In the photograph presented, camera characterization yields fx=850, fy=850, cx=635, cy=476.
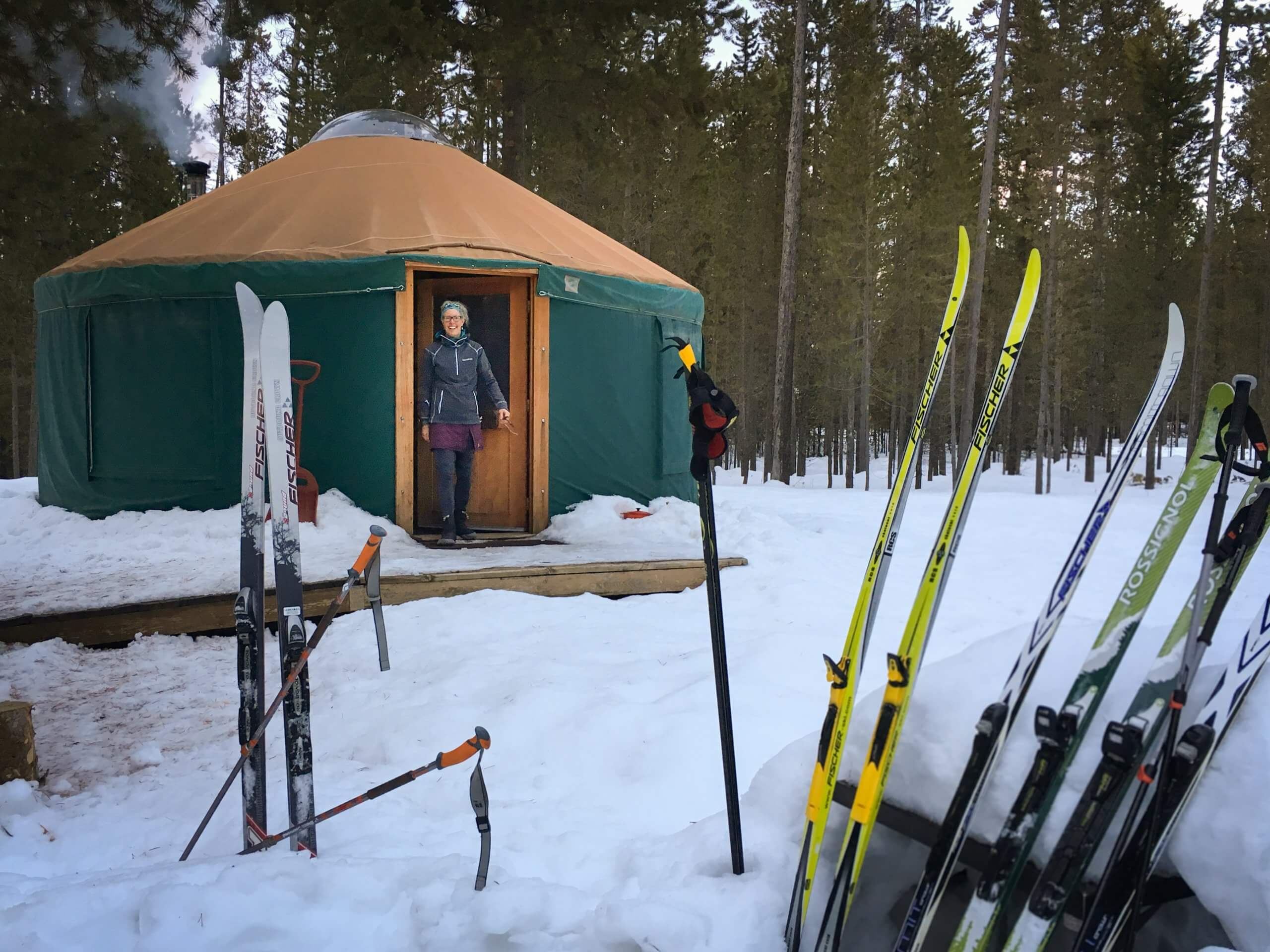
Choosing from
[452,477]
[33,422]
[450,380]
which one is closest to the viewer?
[450,380]

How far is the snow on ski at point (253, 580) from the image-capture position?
1.73m

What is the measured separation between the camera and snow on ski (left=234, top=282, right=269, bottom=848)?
173 centimetres

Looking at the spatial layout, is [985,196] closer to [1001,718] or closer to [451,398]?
[451,398]

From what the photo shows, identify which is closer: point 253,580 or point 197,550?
point 253,580

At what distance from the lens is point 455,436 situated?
4.77 m

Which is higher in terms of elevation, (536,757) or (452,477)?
(452,477)

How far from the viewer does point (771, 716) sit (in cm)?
262

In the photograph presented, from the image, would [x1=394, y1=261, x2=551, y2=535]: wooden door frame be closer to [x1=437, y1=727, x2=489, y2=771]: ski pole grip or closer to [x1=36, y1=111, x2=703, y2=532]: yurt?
[x1=36, y1=111, x2=703, y2=532]: yurt

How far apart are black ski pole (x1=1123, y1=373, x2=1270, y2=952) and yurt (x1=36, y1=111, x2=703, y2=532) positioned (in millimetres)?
4341

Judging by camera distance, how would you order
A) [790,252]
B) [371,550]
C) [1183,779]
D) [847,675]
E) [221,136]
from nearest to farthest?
1. [1183,779]
2. [847,675]
3. [371,550]
4. [790,252]
5. [221,136]

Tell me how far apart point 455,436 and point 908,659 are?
12.5ft

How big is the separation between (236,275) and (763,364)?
50.1ft

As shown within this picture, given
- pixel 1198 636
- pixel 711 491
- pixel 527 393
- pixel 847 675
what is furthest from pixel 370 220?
pixel 1198 636

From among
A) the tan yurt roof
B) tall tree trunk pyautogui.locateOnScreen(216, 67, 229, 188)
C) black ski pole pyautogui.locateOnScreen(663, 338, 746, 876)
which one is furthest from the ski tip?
tall tree trunk pyautogui.locateOnScreen(216, 67, 229, 188)
